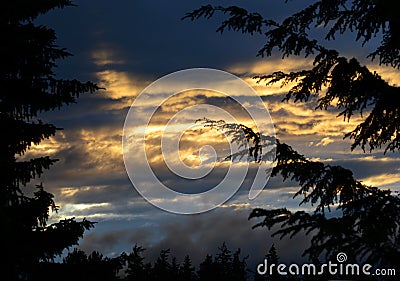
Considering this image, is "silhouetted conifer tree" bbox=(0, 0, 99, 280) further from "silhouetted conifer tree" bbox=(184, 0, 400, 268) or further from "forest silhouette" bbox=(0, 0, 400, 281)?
"silhouetted conifer tree" bbox=(184, 0, 400, 268)

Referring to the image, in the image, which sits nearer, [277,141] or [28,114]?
[277,141]

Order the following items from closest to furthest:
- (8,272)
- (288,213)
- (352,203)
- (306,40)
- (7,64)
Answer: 1. (288,213)
2. (352,203)
3. (306,40)
4. (8,272)
5. (7,64)

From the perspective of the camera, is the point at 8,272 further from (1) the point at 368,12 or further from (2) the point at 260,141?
(1) the point at 368,12

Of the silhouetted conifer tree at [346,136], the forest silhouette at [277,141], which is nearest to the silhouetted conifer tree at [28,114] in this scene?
the forest silhouette at [277,141]

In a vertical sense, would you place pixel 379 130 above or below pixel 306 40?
below

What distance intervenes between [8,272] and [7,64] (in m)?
5.29

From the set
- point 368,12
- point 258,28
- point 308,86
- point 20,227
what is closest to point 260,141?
point 308,86

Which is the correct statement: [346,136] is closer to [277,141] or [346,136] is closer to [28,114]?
[277,141]

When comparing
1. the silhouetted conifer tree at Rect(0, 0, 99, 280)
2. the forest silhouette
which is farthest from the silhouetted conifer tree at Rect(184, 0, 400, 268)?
the silhouetted conifer tree at Rect(0, 0, 99, 280)

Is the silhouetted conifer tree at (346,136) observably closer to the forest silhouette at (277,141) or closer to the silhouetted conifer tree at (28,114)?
the forest silhouette at (277,141)

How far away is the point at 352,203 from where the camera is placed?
7.71m

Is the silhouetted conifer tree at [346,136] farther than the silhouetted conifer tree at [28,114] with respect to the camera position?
No

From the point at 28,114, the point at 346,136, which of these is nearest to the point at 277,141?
the point at 346,136

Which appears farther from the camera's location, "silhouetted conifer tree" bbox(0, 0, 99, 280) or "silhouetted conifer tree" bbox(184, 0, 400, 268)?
"silhouetted conifer tree" bbox(0, 0, 99, 280)
